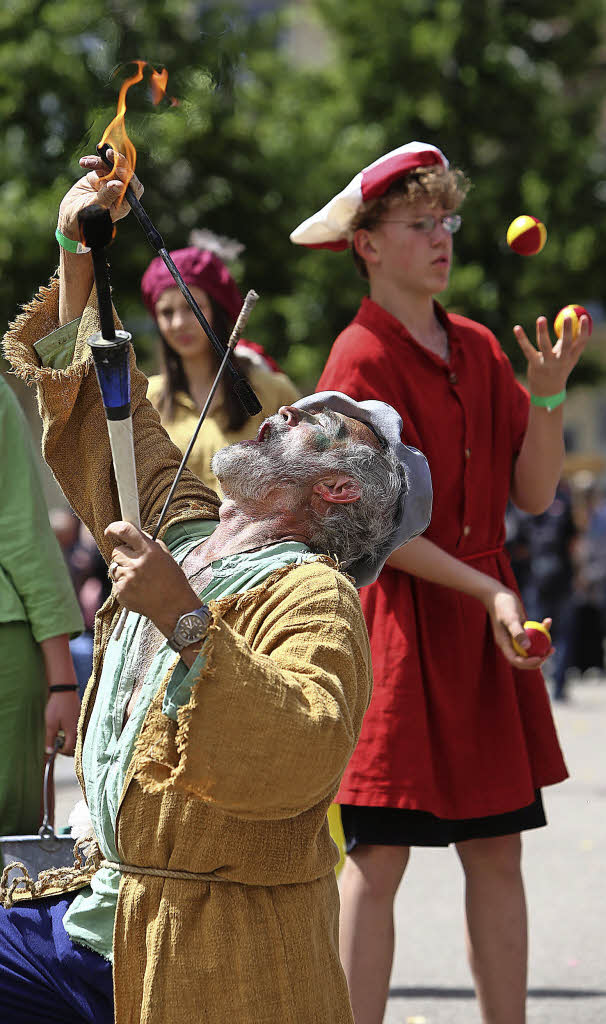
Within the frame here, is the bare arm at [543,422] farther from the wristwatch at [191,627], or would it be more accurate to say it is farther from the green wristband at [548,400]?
the wristwatch at [191,627]

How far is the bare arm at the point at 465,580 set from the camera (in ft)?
10.6

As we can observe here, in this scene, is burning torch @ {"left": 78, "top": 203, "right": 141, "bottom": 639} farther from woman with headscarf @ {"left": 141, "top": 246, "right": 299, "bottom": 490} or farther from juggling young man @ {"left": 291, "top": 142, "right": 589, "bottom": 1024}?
woman with headscarf @ {"left": 141, "top": 246, "right": 299, "bottom": 490}

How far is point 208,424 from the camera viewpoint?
4.18 metres

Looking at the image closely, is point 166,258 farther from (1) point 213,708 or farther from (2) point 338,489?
(1) point 213,708

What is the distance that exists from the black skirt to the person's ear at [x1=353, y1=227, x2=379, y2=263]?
1259 mm

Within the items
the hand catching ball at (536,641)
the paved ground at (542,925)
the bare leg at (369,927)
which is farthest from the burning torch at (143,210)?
the paved ground at (542,925)

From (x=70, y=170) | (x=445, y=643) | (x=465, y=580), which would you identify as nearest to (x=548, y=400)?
(x=465, y=580)

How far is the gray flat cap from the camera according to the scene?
261cm

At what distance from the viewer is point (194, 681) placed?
1.99 meters

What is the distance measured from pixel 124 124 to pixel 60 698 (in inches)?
59.6

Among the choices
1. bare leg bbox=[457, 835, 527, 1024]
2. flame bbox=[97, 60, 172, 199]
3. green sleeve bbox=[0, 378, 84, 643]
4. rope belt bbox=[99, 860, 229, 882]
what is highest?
flame bbox=[97, 60, 172, 199]

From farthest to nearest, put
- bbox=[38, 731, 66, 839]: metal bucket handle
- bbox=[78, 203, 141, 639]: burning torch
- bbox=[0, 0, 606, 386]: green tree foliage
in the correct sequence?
1. bbox=[0, 0, 606, 386]: green tree foliage
2. bbox=[38, 731, 66, 839]: metal bucket handle
3. bbox=[78, 203, 141, 639]: burning torch

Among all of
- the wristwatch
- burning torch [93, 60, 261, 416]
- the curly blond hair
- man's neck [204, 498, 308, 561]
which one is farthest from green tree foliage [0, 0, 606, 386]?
the wristwatch

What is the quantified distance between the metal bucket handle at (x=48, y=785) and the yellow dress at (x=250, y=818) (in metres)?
0.60
